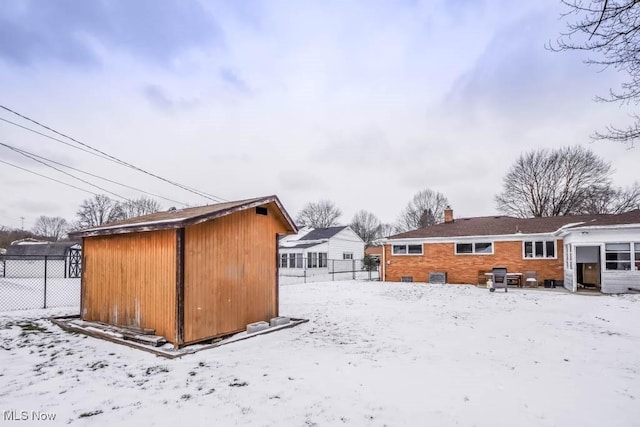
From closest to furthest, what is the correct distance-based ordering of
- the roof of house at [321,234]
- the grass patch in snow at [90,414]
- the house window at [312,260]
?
1. the grass patch in snow at [90,414]
2. the house window at [312,260]
3. the roof of house at [321,234]

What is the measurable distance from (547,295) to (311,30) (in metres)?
14.4

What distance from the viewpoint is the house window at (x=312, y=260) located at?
91.6 ft

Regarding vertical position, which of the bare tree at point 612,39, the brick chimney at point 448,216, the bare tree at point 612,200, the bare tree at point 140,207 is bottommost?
the brick chimney at point 448,216

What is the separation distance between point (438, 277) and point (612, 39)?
18.3m

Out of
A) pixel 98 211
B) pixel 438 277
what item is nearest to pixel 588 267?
pixel 438 277

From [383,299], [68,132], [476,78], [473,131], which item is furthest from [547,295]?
[68,132]

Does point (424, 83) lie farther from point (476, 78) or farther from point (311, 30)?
point (311, 30)

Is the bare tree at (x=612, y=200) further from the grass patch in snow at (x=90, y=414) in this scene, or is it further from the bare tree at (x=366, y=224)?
the grass patch in snow at (x=90, y=414)

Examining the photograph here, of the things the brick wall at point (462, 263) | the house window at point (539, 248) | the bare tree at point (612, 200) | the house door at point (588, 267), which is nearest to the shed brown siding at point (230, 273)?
the brick wall at point (462, 263)

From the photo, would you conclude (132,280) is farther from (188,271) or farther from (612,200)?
(612,200)

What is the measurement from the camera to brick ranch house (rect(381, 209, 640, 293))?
14770mm

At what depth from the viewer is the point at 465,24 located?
8.91 m

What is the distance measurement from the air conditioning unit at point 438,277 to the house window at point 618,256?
776 cm

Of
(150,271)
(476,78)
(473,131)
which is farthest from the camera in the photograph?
(473,131)
